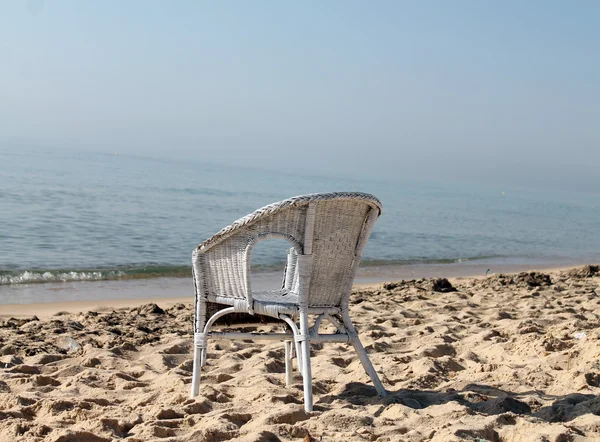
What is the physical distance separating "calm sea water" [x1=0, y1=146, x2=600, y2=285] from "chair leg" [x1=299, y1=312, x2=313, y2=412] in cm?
639

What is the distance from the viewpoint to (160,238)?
13.6m

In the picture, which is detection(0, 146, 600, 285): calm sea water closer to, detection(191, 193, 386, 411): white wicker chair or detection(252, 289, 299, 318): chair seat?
detection(191, 193, 386, 411): white wicker chair

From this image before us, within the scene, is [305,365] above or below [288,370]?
above

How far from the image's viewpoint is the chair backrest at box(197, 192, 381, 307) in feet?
11.2

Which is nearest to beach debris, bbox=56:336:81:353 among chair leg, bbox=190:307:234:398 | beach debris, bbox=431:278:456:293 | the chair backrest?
chair leg, bbox=190:307:234:398

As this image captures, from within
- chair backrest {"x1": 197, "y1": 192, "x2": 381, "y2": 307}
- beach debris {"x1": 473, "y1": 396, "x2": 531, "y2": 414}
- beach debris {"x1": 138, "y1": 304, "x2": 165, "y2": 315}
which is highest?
chair backrest {"x1": 197, "y1": 192, "x2": 381, "y2": 307}

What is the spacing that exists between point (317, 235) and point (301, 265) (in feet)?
0.58

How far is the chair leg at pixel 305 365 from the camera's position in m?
3.39

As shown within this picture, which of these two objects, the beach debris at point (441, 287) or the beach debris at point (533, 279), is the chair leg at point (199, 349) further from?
the beach debris at point (533, 279)

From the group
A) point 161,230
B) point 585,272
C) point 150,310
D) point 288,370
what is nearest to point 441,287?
point 585,272

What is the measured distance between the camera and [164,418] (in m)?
3.29

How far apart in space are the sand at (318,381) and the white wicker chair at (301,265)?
0.87ft

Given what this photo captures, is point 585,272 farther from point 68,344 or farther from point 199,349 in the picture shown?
point 199,349

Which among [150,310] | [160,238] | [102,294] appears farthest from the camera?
[160,238]
